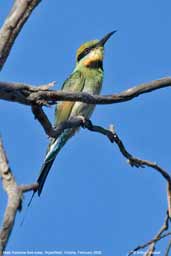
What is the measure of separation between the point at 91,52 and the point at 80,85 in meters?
0.60

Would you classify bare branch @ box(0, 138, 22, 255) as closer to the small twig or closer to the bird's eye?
the small twig

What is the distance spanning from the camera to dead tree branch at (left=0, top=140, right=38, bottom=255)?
2361 mm

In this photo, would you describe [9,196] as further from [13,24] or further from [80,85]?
[80,85]

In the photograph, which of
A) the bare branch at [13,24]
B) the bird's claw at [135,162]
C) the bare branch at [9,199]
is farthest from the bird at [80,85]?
the bare branch at [9,199]

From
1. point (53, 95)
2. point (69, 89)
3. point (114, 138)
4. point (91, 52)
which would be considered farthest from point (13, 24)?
point (91, 52)

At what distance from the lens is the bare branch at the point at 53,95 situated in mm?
2843

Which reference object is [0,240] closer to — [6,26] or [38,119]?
[38,119]

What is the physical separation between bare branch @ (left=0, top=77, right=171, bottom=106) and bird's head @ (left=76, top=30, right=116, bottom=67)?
11.3ft

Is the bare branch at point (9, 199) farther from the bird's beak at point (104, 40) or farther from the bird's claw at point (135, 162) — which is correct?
the bird's beak at point (104, 40)

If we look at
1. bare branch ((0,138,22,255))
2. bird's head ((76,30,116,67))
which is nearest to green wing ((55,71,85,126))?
bird's head ((76,30,116,67))

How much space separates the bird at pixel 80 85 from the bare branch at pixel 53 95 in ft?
6.55

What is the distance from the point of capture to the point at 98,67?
6453 mm

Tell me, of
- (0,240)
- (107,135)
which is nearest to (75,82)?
(107,135)

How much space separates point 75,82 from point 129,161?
2201mm
